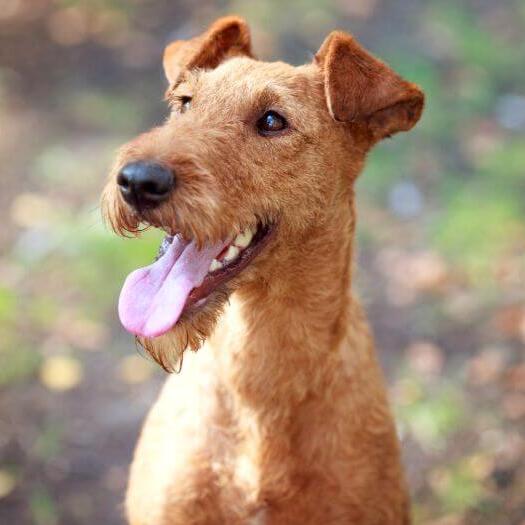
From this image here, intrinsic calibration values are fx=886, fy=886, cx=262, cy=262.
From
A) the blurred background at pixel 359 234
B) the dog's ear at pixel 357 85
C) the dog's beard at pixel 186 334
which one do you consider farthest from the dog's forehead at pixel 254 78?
the blurred background at pixel 359 234

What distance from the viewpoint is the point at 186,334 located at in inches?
112

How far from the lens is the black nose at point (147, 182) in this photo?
2.65 metres

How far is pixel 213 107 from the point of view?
3078mm

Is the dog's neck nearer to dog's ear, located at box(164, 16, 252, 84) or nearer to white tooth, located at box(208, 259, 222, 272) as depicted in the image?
white tooth, located at box(208, 259, 222, 272)

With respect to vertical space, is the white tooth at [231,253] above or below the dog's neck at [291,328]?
above

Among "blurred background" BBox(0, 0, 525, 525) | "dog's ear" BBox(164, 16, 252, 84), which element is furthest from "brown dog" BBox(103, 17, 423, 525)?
"blurred background" BBox(0, 0, 525, 525)

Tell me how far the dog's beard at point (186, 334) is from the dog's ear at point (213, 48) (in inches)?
41.5

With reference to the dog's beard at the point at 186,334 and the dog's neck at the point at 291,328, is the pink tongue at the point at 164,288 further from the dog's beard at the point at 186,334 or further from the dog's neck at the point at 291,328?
the dog's neck at the point at 291,328

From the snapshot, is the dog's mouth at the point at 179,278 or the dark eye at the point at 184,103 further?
the dark eye at the point at 184,103

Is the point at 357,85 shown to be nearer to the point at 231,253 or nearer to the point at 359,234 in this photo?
the point at 231,253

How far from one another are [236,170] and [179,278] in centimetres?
40

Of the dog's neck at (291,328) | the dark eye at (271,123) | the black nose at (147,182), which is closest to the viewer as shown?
the black nose at (147,182)

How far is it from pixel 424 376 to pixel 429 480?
740 millimetres

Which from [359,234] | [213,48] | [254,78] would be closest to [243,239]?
[254,78]
